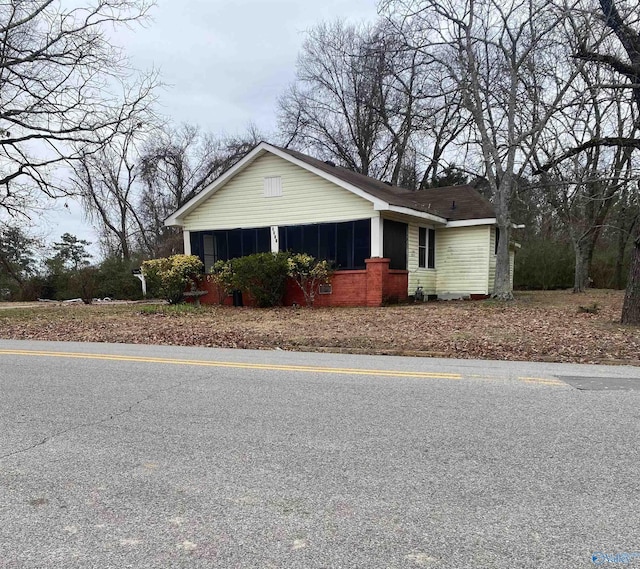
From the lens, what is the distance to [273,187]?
17.4 meters

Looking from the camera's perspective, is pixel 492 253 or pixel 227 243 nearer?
pixel 227 243

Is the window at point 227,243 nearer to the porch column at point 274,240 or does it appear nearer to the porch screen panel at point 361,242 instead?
the porch column at point 274,240

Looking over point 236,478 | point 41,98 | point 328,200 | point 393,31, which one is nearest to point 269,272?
point 328,200

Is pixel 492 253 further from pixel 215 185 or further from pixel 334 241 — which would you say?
pixel 215 185

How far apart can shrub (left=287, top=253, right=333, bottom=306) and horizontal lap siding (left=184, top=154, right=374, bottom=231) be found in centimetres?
154

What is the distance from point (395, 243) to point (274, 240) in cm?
440

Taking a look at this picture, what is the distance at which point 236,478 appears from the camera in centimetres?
325

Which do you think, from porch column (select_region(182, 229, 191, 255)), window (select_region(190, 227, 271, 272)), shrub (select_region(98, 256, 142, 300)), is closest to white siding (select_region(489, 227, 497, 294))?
window (select_region(190, 227, 271, 272))

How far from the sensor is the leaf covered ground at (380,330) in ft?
26.8

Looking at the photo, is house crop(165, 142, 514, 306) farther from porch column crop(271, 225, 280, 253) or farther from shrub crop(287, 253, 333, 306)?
shrub crop(287, 253, 333, 306)

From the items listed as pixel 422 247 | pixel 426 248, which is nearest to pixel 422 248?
pixel 422 247

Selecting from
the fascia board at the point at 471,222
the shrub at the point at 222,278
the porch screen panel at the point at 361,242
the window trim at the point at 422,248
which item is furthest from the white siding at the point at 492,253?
the shrub at the point at 222,278

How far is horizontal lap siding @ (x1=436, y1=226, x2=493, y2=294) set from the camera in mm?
18391

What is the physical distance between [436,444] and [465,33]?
50.2ft
